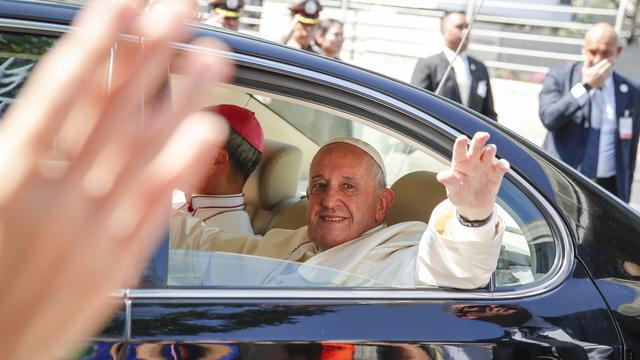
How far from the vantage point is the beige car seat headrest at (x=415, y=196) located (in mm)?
2668

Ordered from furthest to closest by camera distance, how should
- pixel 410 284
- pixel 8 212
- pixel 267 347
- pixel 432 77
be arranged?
pixel 432 77
pixel 410 284
pixel 267 347
pixel 8 212

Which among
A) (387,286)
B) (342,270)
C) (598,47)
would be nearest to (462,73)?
(598,47)

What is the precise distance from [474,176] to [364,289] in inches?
14.0

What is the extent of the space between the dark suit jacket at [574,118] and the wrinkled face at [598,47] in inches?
4.0

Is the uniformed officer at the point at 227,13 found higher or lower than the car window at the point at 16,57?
higher

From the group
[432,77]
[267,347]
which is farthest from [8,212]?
[432,77]

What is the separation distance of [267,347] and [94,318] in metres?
1.33

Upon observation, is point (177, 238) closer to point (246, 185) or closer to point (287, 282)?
point (287, 282)

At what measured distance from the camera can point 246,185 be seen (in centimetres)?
339

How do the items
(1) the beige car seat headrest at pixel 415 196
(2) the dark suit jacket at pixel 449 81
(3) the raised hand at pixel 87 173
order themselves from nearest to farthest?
1. (3) the raised hand at pixel 87 173
2. (1) the beige car seat headrest at pixel 415 196
3. (2) the dark suit jacket at pixel 449 81

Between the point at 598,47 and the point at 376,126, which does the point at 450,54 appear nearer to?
the point at 598,47

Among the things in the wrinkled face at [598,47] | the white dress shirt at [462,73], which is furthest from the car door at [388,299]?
the white dress shirt at [462,73]

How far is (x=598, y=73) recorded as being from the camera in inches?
211

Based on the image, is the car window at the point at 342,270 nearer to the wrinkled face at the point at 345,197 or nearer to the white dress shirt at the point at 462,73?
the wrinkled face at the point at 345,197
